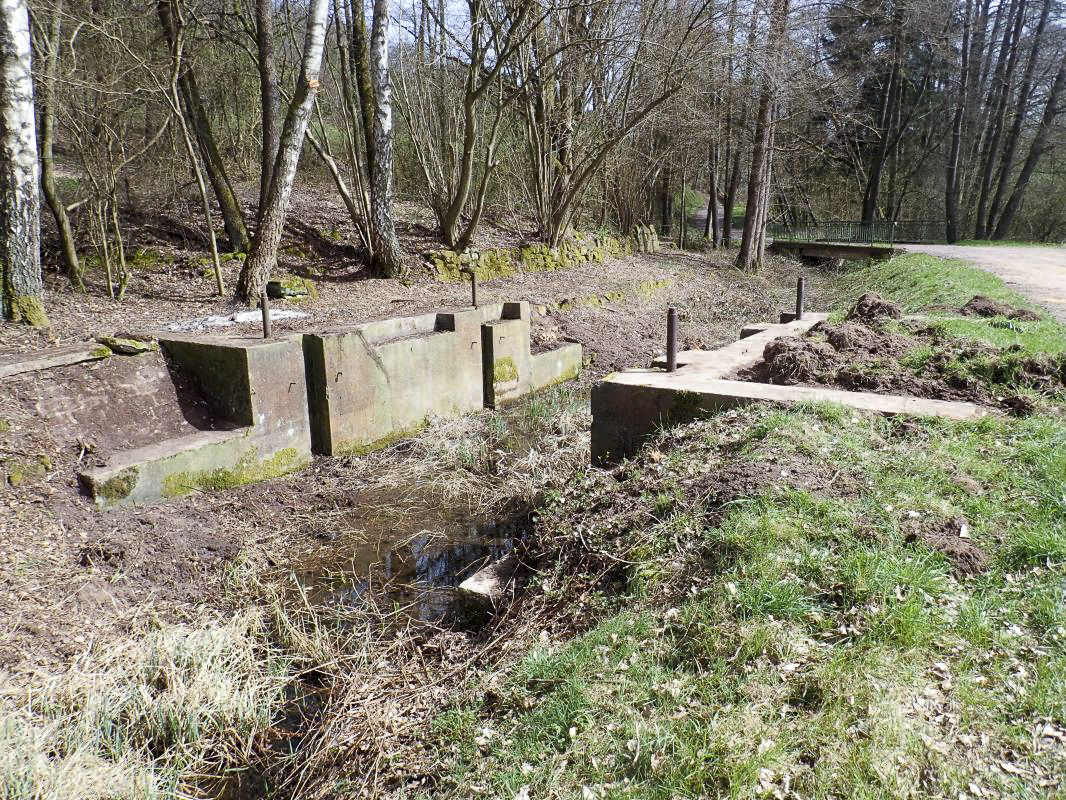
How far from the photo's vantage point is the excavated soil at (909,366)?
202 inches

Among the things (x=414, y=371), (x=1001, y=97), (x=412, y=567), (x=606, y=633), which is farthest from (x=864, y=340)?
(x=1001, y=97)

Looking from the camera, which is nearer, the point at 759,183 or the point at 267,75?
the point at 267,75

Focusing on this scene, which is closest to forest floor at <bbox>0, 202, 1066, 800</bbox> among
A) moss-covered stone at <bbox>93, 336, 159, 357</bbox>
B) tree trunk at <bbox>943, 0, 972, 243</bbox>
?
moss-covered stone at <bbox>93, 336, 159, 357</bbox>

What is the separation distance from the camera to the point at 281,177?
31.4 ft

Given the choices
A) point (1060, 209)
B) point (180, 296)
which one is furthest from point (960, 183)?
point (180, 296)

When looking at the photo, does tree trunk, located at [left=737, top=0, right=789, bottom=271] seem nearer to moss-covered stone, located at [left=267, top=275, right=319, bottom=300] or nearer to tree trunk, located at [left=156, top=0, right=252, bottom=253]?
tree trunk, located at [left=156, top=0, right=252, bottom=253]

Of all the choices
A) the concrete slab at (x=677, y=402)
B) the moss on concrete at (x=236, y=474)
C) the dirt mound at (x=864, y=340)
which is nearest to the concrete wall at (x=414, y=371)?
the moss on concrete at (x=236, y=474)

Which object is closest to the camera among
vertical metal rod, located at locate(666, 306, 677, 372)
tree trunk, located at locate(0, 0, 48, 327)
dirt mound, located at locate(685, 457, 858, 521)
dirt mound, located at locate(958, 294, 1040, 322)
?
dirt mound, located at locate(685, 457, 858, 521)

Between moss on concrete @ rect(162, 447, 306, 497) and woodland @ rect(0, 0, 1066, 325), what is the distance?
7.91 feet

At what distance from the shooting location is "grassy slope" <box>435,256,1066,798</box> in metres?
2.60

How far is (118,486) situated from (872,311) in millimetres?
7271

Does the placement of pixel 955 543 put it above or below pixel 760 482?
below

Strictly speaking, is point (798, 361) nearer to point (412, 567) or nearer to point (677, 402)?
Answer: point (677, 402)

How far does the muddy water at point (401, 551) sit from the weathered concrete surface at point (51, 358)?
2.35 metres
